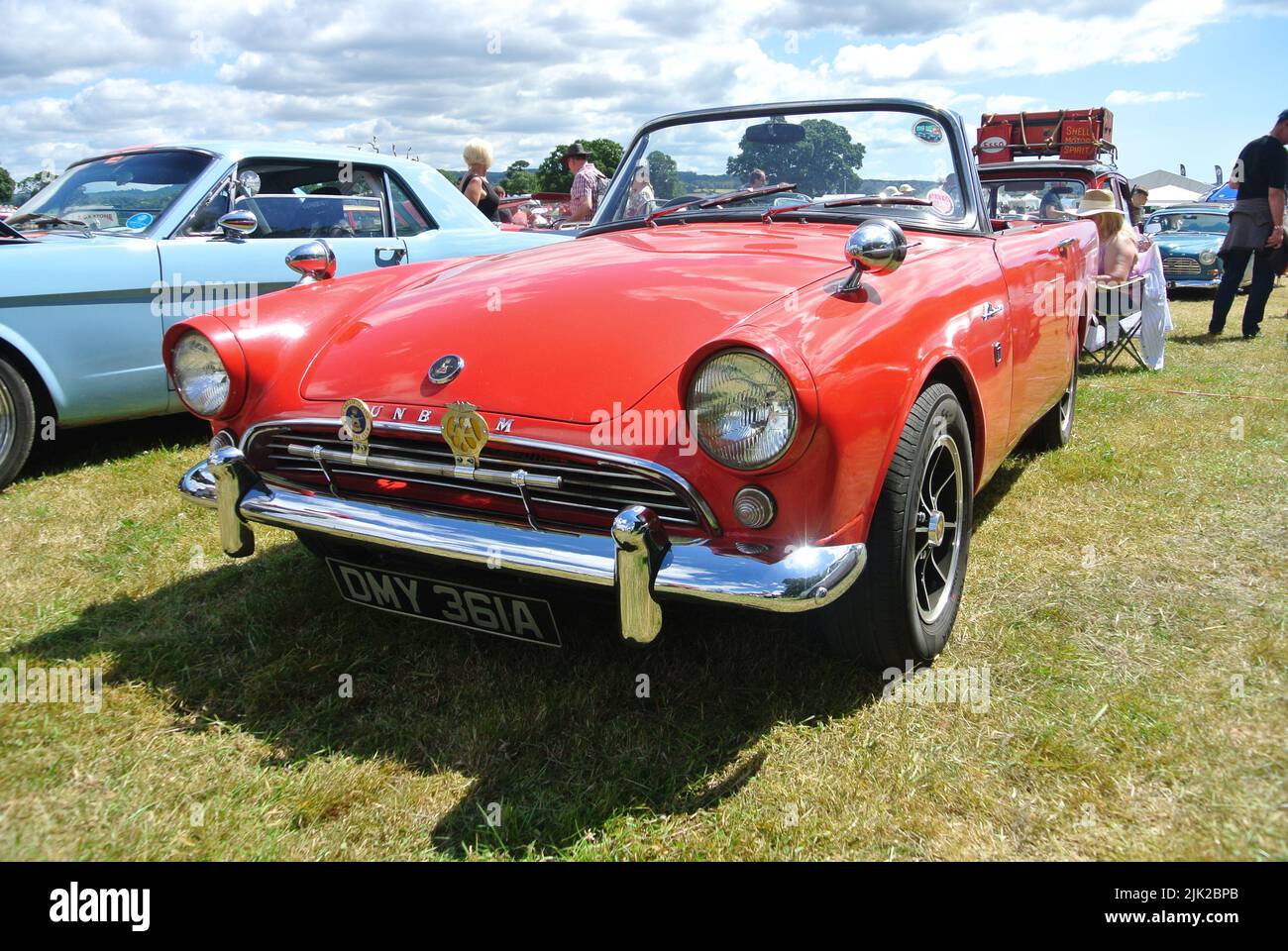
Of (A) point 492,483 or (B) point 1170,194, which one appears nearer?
(A) point 492,483

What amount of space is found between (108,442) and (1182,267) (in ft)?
42.5

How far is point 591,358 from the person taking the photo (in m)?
2.24

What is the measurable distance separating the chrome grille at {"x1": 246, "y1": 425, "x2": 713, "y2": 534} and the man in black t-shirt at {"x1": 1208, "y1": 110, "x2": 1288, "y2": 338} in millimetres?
8324

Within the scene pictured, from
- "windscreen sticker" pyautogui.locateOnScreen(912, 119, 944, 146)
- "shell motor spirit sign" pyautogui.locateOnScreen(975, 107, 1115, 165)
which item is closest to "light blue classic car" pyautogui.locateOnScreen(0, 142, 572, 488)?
"windscreen sticker" pyautogui.locateOnScreen(912, 119, 944, 146)

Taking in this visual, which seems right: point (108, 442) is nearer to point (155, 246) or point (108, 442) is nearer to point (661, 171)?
point (155, 246)

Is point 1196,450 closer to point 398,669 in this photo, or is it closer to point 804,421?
point 804,421

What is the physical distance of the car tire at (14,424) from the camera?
399 centimetres

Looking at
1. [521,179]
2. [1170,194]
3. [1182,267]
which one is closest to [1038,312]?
[1182,267]

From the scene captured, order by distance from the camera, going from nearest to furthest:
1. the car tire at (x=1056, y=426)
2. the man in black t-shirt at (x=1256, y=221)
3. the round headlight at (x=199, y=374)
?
the round headlight at (x=199, y=374)
the car tire at (x=1056, y=426)
the man in black t-shirt at (x=1256, y=221)

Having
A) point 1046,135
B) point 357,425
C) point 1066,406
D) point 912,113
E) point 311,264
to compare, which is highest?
point 1046,135

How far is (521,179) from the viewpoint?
52.2 meters

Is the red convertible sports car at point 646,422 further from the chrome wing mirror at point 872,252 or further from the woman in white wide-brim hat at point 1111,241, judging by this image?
the woman in white wide-brim hat at point 1111,241

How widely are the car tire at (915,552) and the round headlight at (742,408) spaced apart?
1.15 ft

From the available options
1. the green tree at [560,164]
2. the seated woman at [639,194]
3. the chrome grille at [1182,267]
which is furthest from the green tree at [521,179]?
the seated woman at [639,194]
